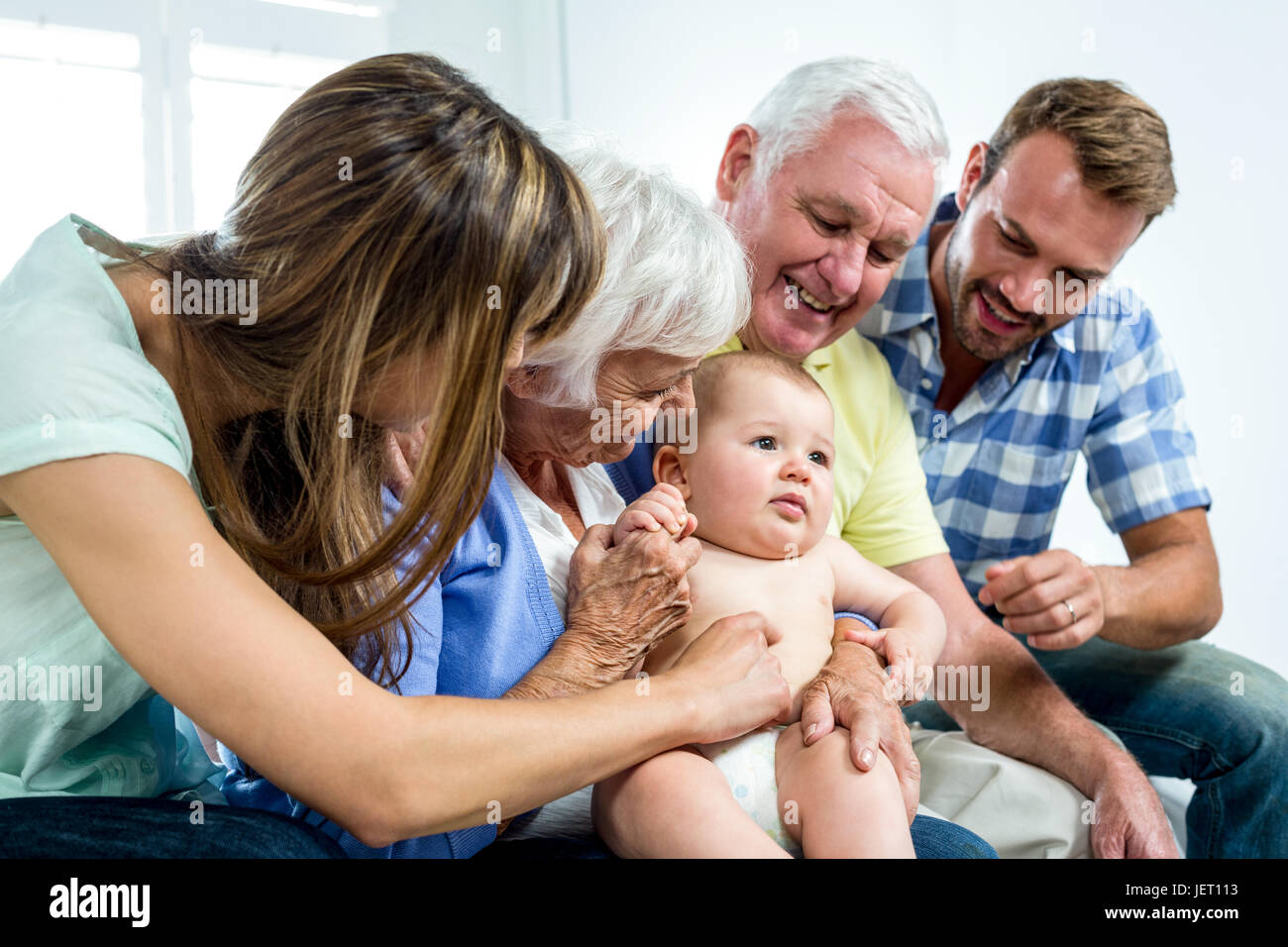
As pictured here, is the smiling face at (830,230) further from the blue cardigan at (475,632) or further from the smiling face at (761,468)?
the blue cardigan at (475,632)

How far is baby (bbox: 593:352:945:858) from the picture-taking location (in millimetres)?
1229

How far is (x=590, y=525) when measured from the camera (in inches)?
64.0

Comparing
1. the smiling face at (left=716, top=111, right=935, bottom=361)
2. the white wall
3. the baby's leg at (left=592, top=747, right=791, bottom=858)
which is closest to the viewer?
→ the baby's leg at (left=592, top=747, right=791, bottom=858)

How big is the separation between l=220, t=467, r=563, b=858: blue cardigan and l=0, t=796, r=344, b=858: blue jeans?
164mm

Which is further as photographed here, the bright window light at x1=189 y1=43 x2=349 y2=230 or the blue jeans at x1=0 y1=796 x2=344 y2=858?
the bright window light at x1=189 y1=43 x2=349 y2=230

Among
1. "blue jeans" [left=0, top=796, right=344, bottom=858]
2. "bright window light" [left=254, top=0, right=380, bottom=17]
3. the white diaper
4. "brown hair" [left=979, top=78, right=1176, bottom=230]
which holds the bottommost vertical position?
the white diaper

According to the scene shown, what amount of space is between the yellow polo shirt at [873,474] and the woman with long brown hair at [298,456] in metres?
0.88

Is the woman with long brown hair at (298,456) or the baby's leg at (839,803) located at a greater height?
the woman with long brown hair at (298,456)

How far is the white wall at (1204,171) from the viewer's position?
138 inches

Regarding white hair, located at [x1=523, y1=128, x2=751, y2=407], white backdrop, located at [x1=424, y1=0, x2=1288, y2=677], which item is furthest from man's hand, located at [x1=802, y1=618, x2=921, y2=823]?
white backdrop, located at [x1=424, y1=0, x2=1288, y2=677]

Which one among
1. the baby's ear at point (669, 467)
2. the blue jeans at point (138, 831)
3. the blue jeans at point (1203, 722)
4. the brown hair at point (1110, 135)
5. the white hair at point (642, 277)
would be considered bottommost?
the blue jeans at point (1203, 722)

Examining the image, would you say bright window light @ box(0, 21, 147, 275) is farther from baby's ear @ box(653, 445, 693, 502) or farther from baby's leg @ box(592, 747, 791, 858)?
baby's leg @ box(592, 747, 791, 858)

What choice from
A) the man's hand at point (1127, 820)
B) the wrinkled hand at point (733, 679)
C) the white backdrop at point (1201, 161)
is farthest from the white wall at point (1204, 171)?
the wrinkled hand at point (733, 679)

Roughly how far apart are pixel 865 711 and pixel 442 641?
0.52m
